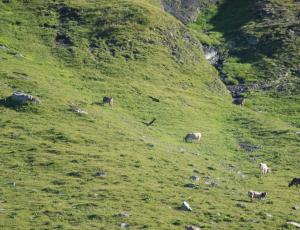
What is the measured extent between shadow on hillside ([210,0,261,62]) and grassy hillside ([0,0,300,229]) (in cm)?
943

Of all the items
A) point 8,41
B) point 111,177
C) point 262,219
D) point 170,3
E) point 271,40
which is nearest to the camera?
point 262,219

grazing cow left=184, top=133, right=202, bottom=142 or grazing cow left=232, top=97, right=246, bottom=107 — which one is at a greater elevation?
grazing cow left=232, top=97, right=246, bottom=107

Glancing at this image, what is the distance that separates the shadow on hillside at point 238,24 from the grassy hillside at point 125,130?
943 cm

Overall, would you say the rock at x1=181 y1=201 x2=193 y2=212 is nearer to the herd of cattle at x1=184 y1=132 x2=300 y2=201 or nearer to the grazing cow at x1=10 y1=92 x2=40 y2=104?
the herd of cattle at x1=184 y1=132 x2=300 y2=201

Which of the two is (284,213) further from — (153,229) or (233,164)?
(233,164)

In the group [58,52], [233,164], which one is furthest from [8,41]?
[233,164]

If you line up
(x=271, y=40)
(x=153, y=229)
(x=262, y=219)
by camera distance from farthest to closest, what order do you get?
(x=271, y=40), (x=262, y=219), (x=153, y=229)

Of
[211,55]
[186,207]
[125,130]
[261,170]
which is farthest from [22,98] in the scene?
[211,55]

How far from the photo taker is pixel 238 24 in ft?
391

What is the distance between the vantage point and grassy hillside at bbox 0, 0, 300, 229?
3519 cm

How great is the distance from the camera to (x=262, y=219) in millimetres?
34781

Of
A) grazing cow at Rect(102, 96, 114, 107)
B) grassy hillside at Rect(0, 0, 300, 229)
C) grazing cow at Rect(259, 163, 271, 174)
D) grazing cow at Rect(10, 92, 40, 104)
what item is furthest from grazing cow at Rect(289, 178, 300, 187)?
grazing cow at Rect(102, 96, 114, 107)

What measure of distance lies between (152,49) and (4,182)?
53.2 m

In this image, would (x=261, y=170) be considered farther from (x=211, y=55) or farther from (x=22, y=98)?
(x=211, y=55)
